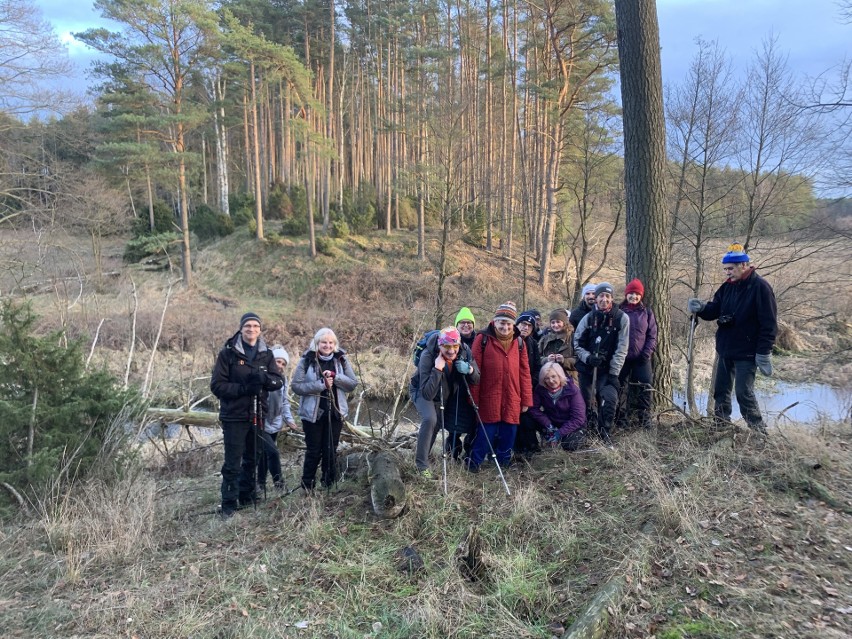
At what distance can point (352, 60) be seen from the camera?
30.5m

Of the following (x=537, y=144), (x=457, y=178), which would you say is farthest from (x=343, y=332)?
(x=537, y=144)

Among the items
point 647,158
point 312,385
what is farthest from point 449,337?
point 647,158

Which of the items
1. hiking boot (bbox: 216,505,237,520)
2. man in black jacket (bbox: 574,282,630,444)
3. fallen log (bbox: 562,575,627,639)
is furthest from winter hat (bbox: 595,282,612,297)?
hiking boot (bbox: 216,505,237,520)

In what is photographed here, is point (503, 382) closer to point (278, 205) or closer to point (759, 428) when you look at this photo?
point (759, 428)

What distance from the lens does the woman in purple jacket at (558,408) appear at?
17.2 ft

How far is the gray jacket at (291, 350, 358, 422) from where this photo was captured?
4891 mm

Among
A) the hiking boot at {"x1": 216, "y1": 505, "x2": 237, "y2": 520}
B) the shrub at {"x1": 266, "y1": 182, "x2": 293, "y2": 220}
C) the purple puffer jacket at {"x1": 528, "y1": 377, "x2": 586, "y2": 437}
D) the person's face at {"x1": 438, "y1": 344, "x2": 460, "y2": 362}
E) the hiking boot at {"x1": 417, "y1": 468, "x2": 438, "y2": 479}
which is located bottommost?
the hiking boot at {"x1": 216, "y1": 505, "x2": 237, "y2": 520}

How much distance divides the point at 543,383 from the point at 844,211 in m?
8.32

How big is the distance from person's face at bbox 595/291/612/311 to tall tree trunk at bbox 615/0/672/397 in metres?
0.88

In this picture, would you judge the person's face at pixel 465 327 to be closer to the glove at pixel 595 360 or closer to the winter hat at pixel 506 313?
the winter hat at pixel 506 313

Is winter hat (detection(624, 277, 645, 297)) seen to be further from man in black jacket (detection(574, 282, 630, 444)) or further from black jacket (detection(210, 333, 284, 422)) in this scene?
black jacket (detection(210, 333, 284, 422))

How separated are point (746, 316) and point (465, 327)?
2795 millimetres

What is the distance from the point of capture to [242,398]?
500cm

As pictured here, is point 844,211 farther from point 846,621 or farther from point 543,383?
point 846,621
